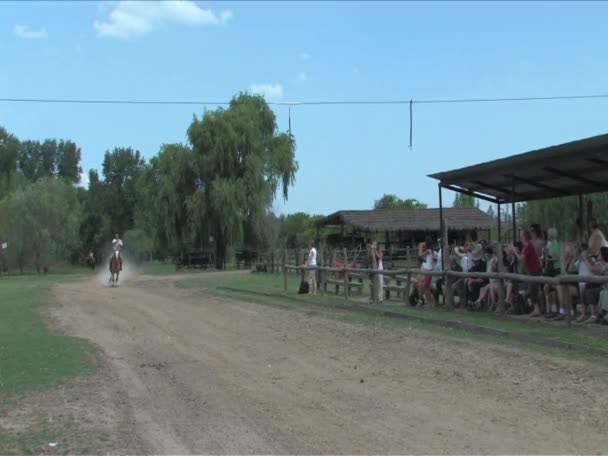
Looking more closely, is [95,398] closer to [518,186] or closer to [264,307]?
[264,307]

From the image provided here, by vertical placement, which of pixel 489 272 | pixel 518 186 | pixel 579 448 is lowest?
pixel 579 448

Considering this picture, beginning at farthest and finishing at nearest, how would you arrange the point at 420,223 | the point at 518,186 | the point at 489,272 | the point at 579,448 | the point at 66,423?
the point at 420,223 < the point at 518,186 < the point at 489,272 < the point at 66,423 < the point at 579,448

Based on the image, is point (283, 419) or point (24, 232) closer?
point (283, 419)

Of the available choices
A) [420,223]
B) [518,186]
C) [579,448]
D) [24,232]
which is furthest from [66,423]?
[24,232]

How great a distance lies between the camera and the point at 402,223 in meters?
42.2

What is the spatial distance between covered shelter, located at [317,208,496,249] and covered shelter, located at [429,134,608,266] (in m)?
22.4

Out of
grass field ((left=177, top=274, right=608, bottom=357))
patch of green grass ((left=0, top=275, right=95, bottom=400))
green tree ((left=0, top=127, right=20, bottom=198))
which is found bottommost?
patch of green grass ((left=0, top=275, right=95, bottom=400))

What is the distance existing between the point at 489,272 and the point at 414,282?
2924mm

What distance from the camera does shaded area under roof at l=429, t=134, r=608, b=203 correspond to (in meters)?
12.5

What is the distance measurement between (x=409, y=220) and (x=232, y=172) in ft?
40.5

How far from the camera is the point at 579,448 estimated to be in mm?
5582

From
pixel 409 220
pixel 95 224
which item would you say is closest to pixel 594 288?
pixel 409 220

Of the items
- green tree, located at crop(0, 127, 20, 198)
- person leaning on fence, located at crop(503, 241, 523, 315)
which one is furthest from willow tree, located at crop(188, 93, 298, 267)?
green tree, located at crop(0, 127, 20, 198)

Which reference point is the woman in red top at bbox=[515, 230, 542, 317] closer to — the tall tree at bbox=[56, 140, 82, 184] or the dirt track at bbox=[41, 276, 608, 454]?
the dirt track at bbox=[41, 276, 608, 454]
